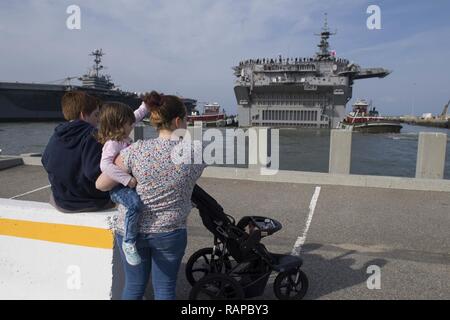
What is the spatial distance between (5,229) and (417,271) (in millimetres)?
3923

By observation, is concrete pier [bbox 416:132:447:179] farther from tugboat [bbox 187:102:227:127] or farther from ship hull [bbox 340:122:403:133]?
tugboat [bbox 187:102:227:127]

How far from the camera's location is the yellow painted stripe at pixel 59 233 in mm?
2609

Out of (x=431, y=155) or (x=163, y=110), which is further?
(x=431, y=155)

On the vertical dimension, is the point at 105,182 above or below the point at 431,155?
above

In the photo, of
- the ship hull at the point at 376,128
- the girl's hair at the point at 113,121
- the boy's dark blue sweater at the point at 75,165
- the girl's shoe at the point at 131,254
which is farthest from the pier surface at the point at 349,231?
the ship hull at the point at 376,128

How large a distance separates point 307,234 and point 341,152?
3972 millimetres

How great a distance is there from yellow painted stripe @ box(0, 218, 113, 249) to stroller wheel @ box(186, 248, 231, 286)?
100 cm

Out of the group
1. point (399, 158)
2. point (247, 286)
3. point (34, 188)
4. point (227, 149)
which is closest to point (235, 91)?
point (399, 158)

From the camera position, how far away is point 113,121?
236 centimetres

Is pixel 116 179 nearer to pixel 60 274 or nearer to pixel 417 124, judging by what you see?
pixel 60 274

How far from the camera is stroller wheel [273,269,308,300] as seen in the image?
10.4ft

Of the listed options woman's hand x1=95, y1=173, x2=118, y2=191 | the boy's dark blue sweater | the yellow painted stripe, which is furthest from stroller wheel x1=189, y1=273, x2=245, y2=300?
woman's hand x1=95, y1=173, x2=118, y2=191

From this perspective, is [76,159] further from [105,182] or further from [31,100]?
[31,100]

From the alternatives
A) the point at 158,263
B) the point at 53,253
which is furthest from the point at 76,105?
the point at 158,263
